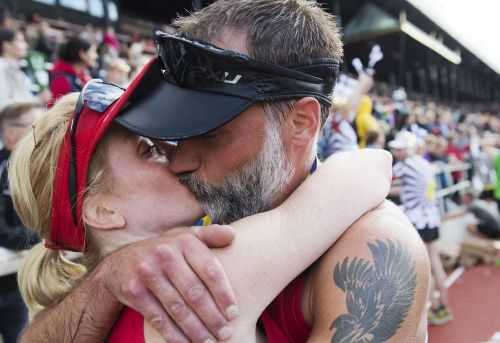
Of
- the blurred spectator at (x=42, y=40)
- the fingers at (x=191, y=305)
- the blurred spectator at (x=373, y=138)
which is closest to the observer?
the fingers at (x=191, y=305)

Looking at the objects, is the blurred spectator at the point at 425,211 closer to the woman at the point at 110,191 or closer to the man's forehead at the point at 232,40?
the woman at the point at 110,191

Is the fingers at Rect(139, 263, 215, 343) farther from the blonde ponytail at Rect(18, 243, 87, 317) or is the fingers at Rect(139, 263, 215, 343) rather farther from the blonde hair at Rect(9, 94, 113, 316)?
the blonde ponytail at Rect(18, 243, 87, 317)

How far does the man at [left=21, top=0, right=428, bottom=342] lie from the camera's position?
122cm

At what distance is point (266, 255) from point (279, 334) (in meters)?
0.24

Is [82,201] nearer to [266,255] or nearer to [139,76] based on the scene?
[139,76]

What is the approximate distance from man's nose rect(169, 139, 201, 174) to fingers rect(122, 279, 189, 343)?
0.45 meters

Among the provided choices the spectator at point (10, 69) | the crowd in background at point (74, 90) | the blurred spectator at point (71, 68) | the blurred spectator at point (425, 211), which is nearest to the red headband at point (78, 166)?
the crowd in background at point (74, 90)

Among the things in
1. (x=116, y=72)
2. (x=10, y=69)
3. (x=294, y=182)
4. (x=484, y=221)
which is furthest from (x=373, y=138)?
(x=294, y=182)

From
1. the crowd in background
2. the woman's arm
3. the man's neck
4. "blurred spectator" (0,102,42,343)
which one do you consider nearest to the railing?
the crowd in background

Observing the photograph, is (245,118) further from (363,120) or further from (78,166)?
(363,120)

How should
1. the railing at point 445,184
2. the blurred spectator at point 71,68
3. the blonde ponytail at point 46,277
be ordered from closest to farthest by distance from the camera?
the blonde ponytail at point 46,277 → the blurred spectator at point 71,68 → the railing at point 445,184

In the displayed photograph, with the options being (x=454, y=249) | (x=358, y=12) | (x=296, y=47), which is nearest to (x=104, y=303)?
(x=296, y=47)

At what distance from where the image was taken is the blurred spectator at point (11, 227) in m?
2.93

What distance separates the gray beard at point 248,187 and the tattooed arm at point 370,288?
265mm
